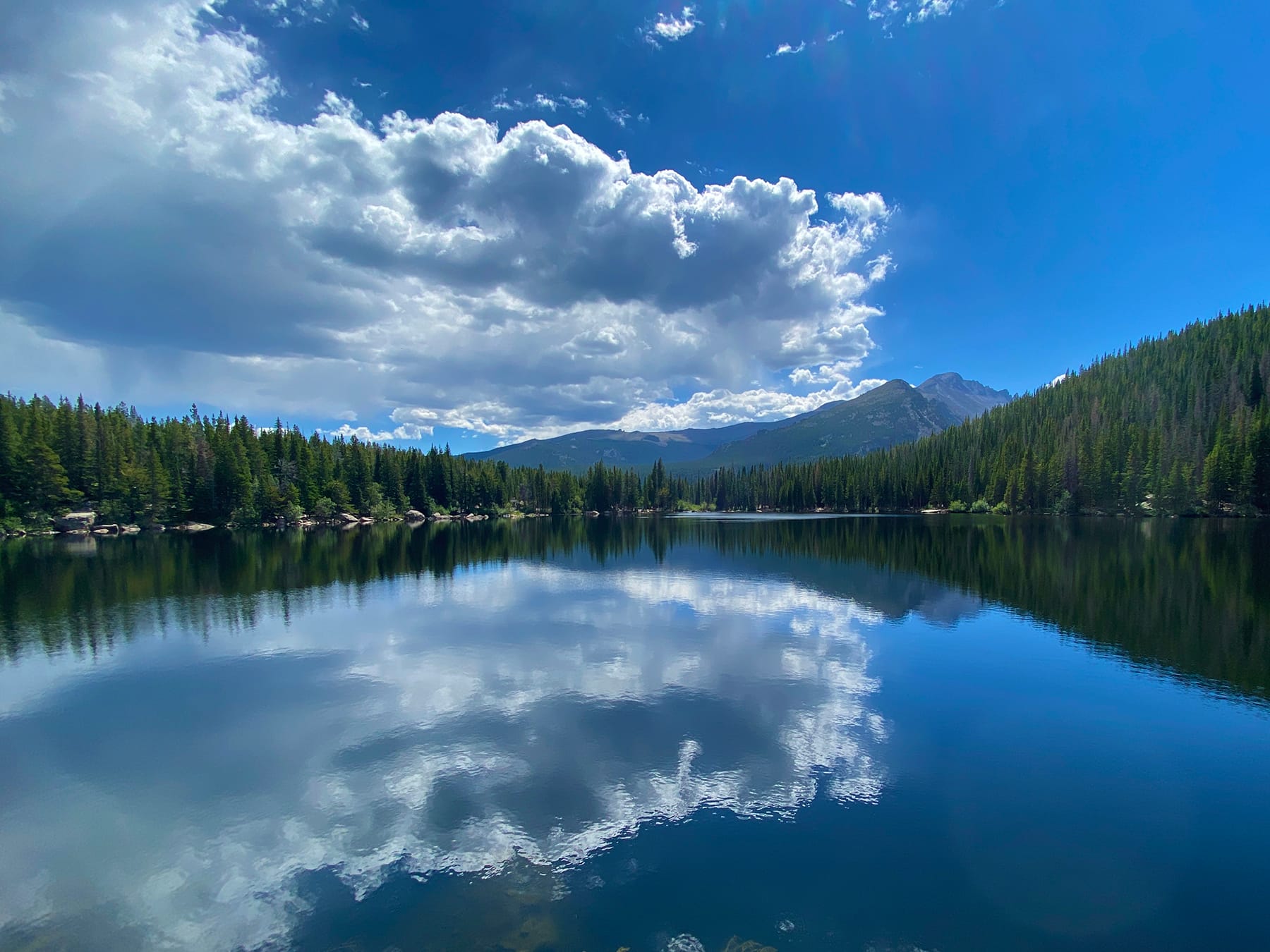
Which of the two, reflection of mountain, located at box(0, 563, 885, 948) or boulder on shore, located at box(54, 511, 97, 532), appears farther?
boulder on shore, located at box(54, 511, 97, 532)

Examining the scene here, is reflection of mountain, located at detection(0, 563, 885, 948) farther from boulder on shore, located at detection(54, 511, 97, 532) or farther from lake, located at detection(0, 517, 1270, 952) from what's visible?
boulder on shore, located at detection(54, 511, 97, 532)

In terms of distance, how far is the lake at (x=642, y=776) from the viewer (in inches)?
385

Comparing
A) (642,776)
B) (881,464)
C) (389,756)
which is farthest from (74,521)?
(881,464)

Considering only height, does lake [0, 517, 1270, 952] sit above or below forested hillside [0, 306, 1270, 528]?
below

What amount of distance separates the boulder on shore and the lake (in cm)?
7935

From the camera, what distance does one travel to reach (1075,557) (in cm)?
5316

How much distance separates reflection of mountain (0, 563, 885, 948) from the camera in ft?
36.9

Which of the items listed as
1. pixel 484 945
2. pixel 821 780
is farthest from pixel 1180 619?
pixel 484 945

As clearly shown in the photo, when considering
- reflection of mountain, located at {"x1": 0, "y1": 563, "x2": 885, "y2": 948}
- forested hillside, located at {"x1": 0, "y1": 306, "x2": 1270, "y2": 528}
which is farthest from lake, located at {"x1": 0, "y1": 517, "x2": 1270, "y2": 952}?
forested hillside, located at {"x1": 0, "y1": 306, "x2": 1270, "y2": 528}

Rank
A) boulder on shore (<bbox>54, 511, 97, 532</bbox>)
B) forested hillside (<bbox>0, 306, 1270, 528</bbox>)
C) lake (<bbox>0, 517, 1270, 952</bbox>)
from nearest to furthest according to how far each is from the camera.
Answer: lake (<bbox>0, 517, 1270, 952</bbox>) < boulder on shore (<bbox>54, 511, 97, 532</bbox>) < forested hillside (<bbox>0, 306, 1270, 528</bbox>)

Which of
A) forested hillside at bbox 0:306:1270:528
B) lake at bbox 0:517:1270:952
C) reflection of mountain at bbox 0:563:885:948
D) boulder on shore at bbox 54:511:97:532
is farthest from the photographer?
forested hillside at bbox 0:306:1270:528

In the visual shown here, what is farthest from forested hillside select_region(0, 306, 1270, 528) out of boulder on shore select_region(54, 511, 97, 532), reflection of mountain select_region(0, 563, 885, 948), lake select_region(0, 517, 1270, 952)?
reflection of mountain select_region(0, 563, 885, 948)

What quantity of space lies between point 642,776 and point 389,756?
23.2 ft

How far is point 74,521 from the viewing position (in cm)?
8962
